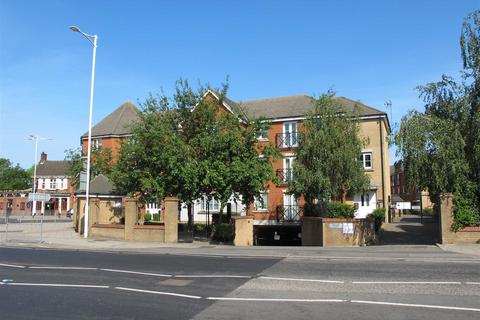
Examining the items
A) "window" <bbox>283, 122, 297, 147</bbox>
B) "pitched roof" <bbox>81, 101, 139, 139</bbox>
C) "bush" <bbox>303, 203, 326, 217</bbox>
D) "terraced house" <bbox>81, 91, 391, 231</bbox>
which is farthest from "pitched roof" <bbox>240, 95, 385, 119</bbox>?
"pitched roof" <bbox>81, 101, 139, 139</bbox>

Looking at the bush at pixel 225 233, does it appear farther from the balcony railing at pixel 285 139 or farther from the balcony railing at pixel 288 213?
the balcony railing at pixel 285 139

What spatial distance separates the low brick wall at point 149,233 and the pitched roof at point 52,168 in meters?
72.0

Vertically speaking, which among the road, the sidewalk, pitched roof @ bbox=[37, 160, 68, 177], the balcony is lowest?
the sidewalk

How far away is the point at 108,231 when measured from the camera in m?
27.5

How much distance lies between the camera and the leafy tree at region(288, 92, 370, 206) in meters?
25.9

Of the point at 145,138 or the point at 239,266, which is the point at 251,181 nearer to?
the point at 145,138

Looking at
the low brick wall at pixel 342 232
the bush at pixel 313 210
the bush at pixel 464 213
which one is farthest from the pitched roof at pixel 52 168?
the bush at pixel 464 213

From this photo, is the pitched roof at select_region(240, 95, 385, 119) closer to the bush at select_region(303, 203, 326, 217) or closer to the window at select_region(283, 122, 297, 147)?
the window at select_region(283, 122, 297, 147)

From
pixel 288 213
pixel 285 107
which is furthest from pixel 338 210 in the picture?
pixel 285 107

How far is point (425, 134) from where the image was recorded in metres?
22.7

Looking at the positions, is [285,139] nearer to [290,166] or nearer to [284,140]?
[284,140]

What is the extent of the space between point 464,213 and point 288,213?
17.0 metres

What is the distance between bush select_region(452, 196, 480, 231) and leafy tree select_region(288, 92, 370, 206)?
576 centimetres

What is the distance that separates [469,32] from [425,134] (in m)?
5.63
